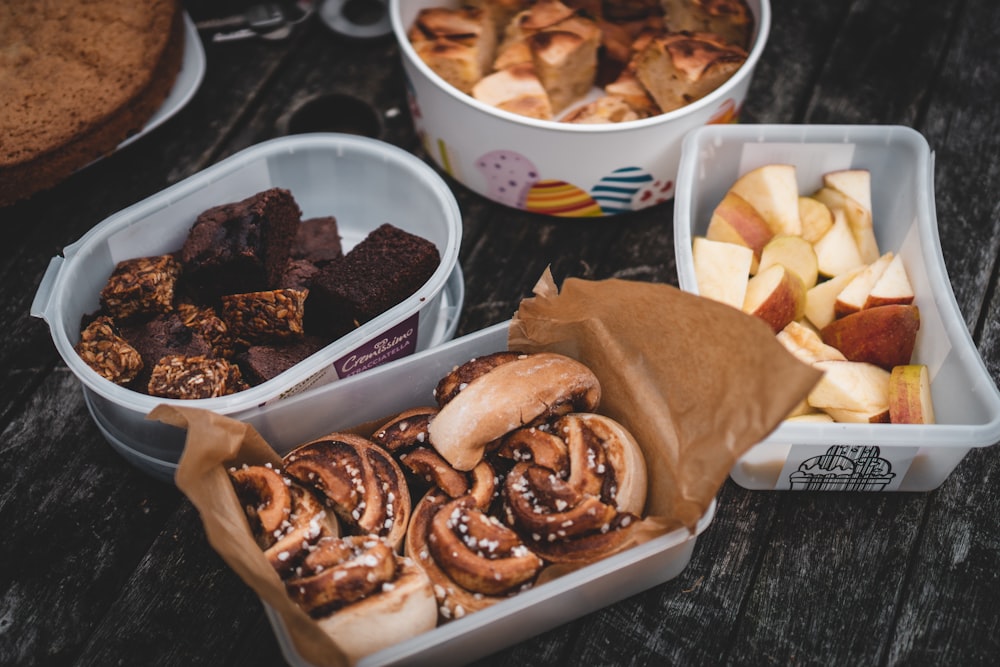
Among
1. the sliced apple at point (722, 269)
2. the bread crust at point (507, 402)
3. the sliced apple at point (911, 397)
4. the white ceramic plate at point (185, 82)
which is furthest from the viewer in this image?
the white ceramic plate at point (185, 82)

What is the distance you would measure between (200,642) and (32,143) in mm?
863

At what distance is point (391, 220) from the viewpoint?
1.60 meters

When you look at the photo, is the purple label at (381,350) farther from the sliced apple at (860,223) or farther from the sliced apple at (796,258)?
the sliced apple at (860,223)

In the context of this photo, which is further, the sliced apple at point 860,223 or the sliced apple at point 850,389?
the sliced apple at point 860,223

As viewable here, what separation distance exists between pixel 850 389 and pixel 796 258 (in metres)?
0.24

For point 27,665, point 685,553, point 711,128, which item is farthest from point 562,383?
point 27,665

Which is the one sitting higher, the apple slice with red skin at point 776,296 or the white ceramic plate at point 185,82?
the white ceramic plate at point 185,82

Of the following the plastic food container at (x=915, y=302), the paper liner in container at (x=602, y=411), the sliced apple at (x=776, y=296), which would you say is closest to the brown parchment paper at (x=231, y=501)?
the paper liner in container at (x=602, y=411)

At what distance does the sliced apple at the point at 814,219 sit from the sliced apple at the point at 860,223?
2cm

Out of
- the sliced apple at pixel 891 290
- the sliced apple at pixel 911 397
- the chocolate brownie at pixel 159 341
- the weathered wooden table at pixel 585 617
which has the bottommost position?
the weathered wooden table at pixel 585 617

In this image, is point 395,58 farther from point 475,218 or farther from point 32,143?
point 32,143

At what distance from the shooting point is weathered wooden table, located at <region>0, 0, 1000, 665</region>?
3.89ft

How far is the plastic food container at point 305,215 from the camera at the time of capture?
1225mm

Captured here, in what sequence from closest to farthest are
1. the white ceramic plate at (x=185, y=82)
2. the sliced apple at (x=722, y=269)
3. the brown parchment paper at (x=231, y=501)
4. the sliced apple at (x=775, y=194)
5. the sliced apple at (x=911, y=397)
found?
the brown parchment paper at (x=231, y=501) < the sliced apple at (x=911, y=397) < the sliced apple at (x=722, y=269) < the sliced apple at (x=775, y=194) < the white ceramic plate at (x=185, y=82)
